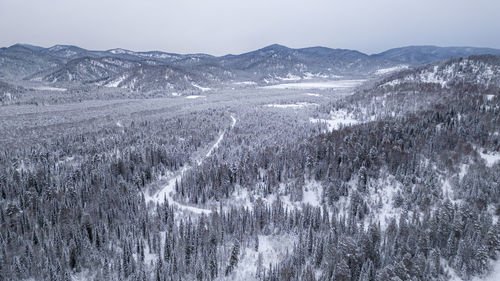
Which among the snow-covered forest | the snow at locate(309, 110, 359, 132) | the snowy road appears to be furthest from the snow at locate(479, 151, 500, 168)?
the snowy road

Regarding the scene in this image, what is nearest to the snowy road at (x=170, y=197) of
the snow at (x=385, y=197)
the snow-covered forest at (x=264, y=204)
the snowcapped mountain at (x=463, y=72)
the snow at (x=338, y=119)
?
the snow-covered forest at (x=264, y=204)

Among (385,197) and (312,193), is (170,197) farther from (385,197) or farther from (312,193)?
(385,197)

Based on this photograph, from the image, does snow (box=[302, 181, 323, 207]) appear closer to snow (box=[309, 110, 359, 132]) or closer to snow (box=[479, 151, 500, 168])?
snow (box=[479, 151, 500, 168])

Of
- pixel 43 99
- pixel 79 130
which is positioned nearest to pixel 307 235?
pixel 79 130

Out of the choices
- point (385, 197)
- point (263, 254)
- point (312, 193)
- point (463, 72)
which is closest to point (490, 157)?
point (385, 197)

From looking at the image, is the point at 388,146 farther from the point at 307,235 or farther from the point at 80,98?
the point at 80,98

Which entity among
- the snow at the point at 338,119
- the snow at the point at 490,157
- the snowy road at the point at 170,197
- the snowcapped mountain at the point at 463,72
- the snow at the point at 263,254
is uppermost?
the snowcapped mountain at the point at 463,72

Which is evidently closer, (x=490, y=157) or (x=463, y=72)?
(x=490, y=157)

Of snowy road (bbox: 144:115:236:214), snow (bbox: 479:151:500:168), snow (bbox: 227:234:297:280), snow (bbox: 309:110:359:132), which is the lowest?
snow (bbox: 227:234:297:280)

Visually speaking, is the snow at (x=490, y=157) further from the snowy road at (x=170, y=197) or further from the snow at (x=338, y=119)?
the snowy road at (x=170, y=197)
